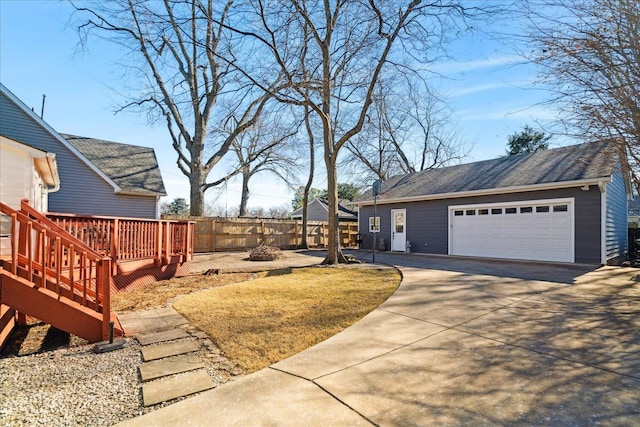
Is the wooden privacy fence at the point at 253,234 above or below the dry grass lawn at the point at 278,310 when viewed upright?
above

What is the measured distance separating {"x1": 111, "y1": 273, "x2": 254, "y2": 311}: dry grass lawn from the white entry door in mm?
8640

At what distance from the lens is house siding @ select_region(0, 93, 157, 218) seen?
10.7 meters

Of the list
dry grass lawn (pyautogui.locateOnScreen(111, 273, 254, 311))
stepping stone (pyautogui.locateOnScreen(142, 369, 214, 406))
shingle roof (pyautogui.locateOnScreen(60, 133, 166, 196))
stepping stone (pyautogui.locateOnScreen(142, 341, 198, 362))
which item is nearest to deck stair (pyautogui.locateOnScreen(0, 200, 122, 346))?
stepping stone (pyautogui.locateOnScreen(142, 341, 198, 362))

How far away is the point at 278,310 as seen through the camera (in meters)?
4.93

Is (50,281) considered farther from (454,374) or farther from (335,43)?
(335,43)

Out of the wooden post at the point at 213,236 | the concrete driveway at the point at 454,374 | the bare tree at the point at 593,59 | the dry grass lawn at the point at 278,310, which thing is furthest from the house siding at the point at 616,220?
the wooden post at the point at 213,236

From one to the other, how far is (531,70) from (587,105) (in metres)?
1.09

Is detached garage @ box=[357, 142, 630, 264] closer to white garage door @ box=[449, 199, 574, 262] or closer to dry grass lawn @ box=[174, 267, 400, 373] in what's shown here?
white garage door @ box=[449, 199, 574, 262]

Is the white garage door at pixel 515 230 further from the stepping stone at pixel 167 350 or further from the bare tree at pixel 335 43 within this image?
the stepping stone at pixel 167 350

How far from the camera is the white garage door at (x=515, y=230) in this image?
10.2 metres

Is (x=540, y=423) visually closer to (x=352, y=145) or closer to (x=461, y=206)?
(x=461, y=206)

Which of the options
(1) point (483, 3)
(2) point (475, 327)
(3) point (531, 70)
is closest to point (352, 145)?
(1) point (483, 3)

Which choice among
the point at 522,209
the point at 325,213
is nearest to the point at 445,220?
the point at 522,209

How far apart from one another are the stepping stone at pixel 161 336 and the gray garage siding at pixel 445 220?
11255 millimetres
